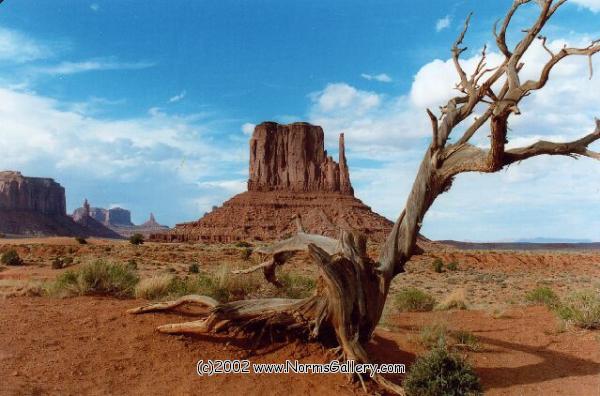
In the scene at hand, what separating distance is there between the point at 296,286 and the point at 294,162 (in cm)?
9094

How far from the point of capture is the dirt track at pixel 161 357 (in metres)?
6.17

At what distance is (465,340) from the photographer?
9188mm

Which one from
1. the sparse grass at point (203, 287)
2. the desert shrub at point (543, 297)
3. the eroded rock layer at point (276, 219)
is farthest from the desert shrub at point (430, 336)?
the eroded rock layer at point (276, 219)

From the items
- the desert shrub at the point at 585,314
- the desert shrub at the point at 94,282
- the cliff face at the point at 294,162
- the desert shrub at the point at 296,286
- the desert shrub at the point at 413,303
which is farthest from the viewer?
the cliff face at the point at 294,162

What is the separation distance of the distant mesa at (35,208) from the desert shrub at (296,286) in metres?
105

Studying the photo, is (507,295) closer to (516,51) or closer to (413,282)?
(413,282)

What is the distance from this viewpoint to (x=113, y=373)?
6.34m

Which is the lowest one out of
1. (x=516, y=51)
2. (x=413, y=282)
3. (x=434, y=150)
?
(x=413, y=282)

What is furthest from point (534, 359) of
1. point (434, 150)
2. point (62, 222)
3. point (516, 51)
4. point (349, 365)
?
point (62, 222)

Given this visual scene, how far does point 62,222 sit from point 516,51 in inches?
5175

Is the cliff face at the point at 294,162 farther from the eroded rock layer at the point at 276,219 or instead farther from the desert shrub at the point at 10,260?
the desert shrub at the point at 10,260

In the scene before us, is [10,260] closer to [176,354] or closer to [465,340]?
[176,354]

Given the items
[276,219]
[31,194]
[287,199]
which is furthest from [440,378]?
[31,194]

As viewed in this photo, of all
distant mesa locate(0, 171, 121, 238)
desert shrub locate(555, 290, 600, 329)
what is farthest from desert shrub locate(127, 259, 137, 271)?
distant mesa locate(0, 171, 121, 238)
